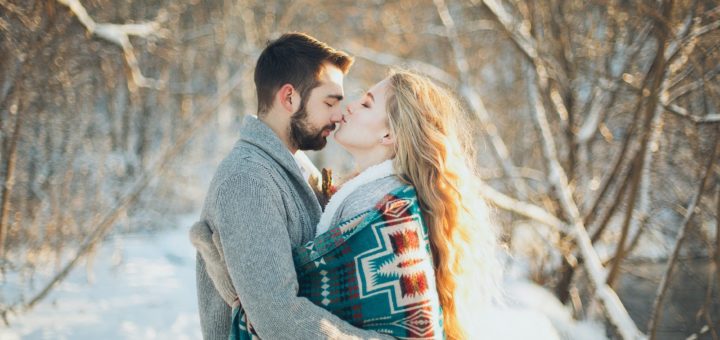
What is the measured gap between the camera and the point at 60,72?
3795 millimetres

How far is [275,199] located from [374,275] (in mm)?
385

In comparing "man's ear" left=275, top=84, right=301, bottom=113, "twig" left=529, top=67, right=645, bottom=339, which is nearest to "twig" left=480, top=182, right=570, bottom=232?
"twig" left=529, top=67, right=645, bottom=339

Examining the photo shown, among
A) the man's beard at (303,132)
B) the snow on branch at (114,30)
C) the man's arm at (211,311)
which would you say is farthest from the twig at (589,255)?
the snow on branch at (114,30)

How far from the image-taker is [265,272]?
1.41 metres

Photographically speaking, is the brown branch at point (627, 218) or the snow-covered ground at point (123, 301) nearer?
the brown branch at point (627, 218)

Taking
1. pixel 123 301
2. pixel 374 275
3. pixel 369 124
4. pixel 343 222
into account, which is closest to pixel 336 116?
pixel 369 124

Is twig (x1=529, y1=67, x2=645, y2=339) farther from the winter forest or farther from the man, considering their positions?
the man

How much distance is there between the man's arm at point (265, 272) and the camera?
140cm

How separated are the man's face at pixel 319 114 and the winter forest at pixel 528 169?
0.99 m

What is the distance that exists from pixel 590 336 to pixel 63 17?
450cm

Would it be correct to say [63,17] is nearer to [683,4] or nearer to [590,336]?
[683,4]

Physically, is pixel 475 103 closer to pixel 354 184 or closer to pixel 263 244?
pixel 354 184

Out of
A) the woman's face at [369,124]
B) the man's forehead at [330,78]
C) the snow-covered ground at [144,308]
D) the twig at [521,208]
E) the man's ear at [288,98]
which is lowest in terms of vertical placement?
the snow-covered ground at [144,308]

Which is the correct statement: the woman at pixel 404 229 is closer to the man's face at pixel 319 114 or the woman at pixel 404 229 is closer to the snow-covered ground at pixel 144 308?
the man's face at pixel 319 114
